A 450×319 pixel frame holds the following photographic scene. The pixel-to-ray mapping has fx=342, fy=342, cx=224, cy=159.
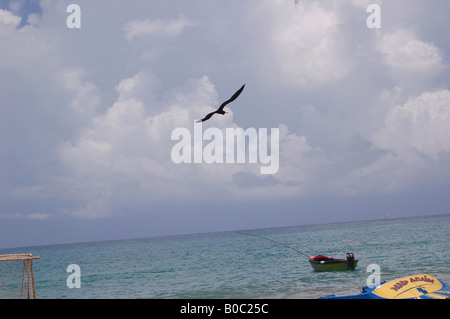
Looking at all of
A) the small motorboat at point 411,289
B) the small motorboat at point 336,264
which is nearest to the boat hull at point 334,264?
the small motorboat at point 336,264

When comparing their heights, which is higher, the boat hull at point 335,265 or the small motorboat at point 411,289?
the small motorboat at point 411,289

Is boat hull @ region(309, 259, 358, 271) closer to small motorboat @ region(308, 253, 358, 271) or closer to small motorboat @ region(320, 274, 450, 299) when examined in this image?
small motorboat @ region(308, 253, 358, 271)

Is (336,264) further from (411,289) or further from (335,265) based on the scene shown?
(411,289)

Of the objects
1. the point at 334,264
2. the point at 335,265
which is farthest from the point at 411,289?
the point at 335,265

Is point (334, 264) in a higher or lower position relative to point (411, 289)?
lower

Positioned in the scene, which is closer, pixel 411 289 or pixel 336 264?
pixel 411 289

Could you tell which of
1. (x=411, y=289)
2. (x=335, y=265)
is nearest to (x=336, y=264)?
(x=335, y=265)

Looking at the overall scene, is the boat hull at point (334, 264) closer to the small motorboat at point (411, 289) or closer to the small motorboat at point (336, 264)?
the small motorboat at point (336, 264)
